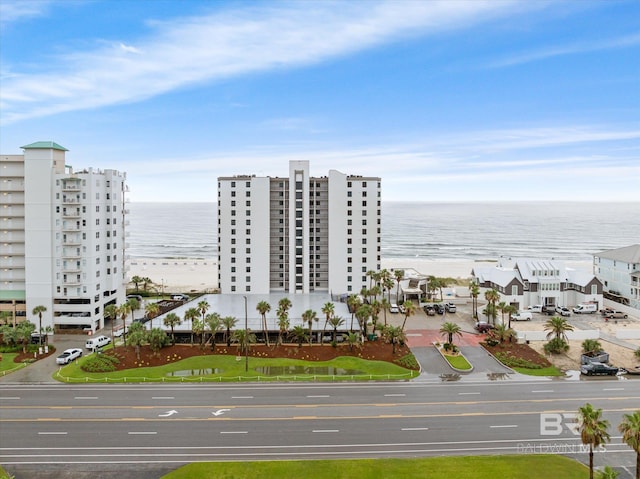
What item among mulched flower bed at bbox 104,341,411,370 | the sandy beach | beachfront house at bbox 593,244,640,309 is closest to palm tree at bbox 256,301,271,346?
mulched flower bed at bbox 104,341,411,370

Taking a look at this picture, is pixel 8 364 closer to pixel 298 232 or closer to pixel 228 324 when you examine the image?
pixel 228 324

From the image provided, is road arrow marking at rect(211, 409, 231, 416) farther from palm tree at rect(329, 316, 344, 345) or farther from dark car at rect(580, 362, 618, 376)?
dark car at rect(580, 362, 618, 376)

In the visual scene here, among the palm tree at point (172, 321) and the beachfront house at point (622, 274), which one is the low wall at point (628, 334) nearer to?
the beachfront house at point (622, 274)

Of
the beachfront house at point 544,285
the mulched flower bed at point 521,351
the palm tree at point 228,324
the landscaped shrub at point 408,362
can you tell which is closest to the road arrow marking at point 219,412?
the palm tree at point 228,324

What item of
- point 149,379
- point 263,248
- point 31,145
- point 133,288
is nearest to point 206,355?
point 149,379

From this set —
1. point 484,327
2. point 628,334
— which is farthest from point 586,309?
point 484,327

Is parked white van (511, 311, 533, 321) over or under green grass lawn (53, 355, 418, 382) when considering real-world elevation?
over
